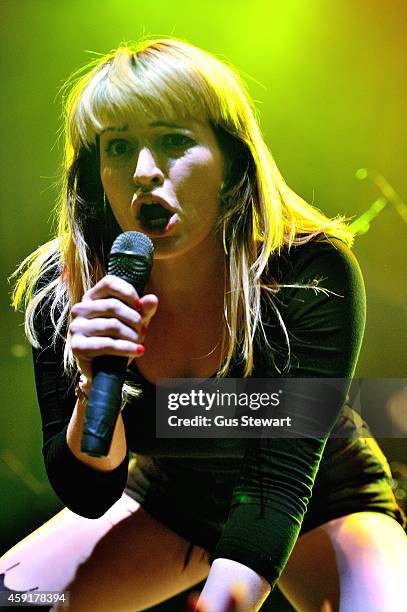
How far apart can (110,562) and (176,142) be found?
835mm

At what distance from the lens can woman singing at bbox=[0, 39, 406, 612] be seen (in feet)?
3.87

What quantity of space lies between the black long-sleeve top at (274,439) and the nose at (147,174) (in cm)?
26

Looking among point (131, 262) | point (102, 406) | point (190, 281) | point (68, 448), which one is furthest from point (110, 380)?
point (190, 281)

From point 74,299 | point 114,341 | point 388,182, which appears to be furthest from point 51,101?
point 114,341

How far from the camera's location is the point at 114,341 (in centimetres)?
79

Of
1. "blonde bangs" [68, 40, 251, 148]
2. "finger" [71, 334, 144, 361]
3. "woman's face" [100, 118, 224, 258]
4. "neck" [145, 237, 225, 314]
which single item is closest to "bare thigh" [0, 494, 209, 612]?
"neck" [145, 237, 225, 314]

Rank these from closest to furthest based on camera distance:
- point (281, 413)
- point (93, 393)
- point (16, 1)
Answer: point (93, 393) < point (281, 413) < point (16, 1)

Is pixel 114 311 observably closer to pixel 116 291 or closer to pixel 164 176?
pixel 116 291

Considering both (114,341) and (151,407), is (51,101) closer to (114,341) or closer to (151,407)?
(151,407)

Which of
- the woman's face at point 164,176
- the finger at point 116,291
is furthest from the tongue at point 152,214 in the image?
the finger at point 116,291

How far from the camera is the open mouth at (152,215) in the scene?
1.20 meters

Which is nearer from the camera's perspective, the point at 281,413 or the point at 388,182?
the point at 281,413

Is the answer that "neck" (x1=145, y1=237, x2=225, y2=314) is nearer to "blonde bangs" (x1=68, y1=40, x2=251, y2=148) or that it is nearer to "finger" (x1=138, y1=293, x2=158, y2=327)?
"blonde bangs" (x1=68, y1=40, x2=251, y2=148)

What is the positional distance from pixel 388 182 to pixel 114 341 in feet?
2.81
